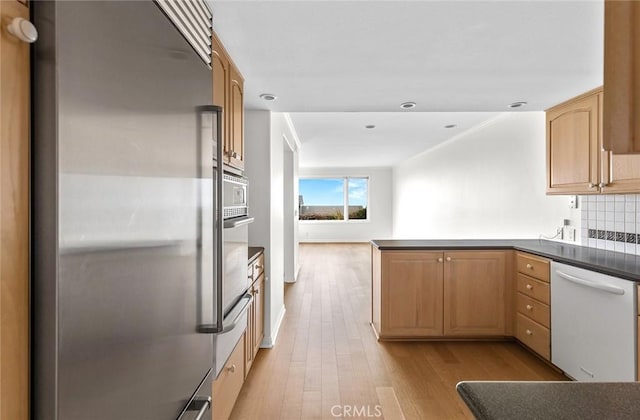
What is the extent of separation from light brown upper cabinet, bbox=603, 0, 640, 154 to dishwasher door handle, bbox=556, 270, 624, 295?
211 cm

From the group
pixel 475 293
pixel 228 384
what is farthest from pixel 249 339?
pixel 475 293

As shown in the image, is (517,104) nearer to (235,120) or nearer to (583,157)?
(583,157)

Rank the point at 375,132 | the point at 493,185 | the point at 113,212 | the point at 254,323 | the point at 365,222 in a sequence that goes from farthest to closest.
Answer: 1. the point at 365,222
2. the point at 375,132
3. the point at 493,185
4. the point at 254,323
5. the point at 113,212

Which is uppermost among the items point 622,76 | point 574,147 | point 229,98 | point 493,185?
point 229,98

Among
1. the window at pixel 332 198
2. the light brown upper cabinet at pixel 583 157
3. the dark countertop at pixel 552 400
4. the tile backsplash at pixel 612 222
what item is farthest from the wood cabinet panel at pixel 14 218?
the window at pixel 332 198

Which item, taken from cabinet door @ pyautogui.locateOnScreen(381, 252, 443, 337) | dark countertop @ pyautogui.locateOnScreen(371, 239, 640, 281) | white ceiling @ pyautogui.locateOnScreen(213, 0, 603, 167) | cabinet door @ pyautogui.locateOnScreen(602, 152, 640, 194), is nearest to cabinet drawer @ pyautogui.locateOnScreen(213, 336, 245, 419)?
cabinet door @ pyautogui.locateOnScreen(381, 252, 443, 337)

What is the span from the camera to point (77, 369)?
0.56 metres

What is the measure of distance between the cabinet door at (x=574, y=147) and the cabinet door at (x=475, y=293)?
0.81 meters

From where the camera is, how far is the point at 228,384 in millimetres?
1937

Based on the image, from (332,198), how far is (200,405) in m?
9.93

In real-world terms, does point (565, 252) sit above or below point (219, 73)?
below

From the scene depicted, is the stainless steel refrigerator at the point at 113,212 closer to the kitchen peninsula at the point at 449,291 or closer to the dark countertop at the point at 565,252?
the dark countertop at the point at 565,252

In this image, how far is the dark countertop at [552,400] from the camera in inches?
28.2

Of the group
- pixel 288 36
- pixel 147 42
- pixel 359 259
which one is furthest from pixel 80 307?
pixel 359 259
